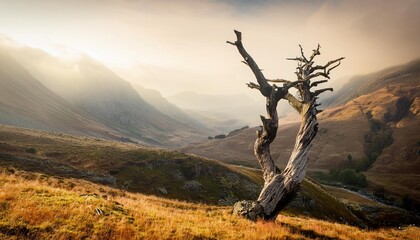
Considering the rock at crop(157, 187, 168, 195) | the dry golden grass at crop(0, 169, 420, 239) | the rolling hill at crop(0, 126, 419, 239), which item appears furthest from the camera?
the rock at crop(157, 187, 168, 195)

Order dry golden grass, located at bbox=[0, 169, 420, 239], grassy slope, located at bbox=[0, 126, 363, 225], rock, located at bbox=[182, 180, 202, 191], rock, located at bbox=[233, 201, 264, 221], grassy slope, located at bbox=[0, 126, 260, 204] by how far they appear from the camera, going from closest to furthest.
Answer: dry golden grass, located at bbox=[0, 169, 420, 239], rock, located at bbox=[233, 201, 264, 221], grassy slope, located at bbox=[0, 126, 260, 204], grassy slope, located at bbox=[0, 126, 363, 225], rock, located at bbox=[182, 180, 202, 191]

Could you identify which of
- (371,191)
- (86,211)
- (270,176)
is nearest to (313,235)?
(270,176)

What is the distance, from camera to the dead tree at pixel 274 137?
18.4m

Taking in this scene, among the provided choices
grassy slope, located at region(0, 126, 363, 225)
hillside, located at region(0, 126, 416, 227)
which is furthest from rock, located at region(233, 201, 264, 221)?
grassy slope, located at region(0, 126, 363, 225)

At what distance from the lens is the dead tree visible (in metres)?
18.4

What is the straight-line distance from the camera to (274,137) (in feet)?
67.2

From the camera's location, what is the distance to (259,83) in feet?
67.4

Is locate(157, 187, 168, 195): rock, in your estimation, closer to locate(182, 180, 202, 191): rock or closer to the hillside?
the hillside

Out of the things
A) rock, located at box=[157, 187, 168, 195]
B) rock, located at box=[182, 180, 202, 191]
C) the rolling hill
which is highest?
the rolling hill

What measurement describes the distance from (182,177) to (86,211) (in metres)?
51.4

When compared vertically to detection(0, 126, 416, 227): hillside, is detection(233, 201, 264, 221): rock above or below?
above

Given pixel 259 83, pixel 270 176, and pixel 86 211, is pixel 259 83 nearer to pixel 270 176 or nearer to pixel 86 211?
pixel 270 176

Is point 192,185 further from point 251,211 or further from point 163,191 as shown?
point 251,211

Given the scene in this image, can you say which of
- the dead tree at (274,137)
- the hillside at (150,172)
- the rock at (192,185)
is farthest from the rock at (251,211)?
the rock at (192,185)
